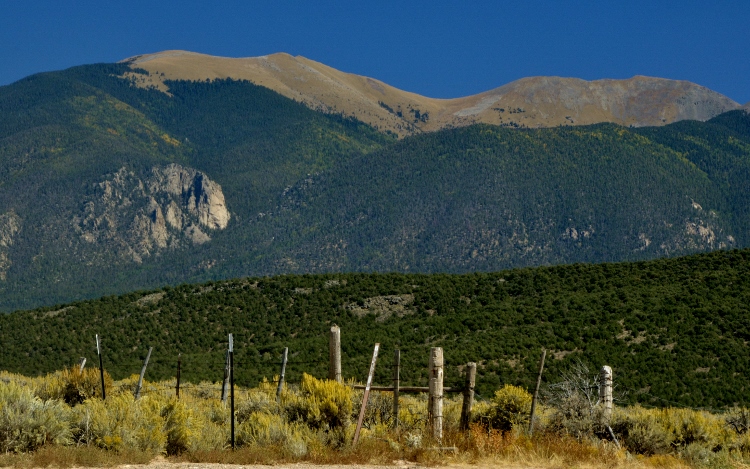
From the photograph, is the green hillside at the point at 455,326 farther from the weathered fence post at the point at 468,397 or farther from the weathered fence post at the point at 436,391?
the weathered fence post at the point at 436,391

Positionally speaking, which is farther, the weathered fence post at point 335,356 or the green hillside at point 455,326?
the green hillside at point 455,326

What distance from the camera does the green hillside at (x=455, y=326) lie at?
42.8 m

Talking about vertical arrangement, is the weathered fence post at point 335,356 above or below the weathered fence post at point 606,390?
above

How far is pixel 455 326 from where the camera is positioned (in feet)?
191

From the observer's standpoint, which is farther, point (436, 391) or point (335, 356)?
point (335, 356)

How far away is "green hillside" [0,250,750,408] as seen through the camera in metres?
42.8

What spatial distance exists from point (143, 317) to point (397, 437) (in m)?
57.1

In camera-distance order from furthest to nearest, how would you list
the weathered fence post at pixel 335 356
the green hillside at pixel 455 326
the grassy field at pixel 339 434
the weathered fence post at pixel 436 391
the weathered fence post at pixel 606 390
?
the green hillside at pixel 455 326, the weathered fence post at pixel 606 390, the weathered fence post at pixel 335 356, the weathered fence post at pixel 436 391, the grassy field at pixel 339 434

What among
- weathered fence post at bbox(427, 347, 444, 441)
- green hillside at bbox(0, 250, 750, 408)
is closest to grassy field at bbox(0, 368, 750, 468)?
weathered fence post at bbox(427, 347, 444, 441)

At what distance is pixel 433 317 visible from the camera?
207ft

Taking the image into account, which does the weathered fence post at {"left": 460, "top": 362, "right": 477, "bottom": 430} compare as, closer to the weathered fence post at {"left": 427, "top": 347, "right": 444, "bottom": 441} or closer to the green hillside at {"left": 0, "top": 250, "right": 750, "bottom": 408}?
the weathered fence post at {"left": 427, "top": 347, "right": 444, "bottom": 441}

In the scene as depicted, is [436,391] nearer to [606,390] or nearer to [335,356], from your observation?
[335,356]

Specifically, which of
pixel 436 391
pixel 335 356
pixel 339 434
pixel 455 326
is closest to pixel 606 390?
pixel 436 391

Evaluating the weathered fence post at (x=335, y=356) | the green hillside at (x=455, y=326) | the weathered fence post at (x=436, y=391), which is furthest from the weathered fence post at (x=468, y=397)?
the green hillside at (x=455, y=326)
